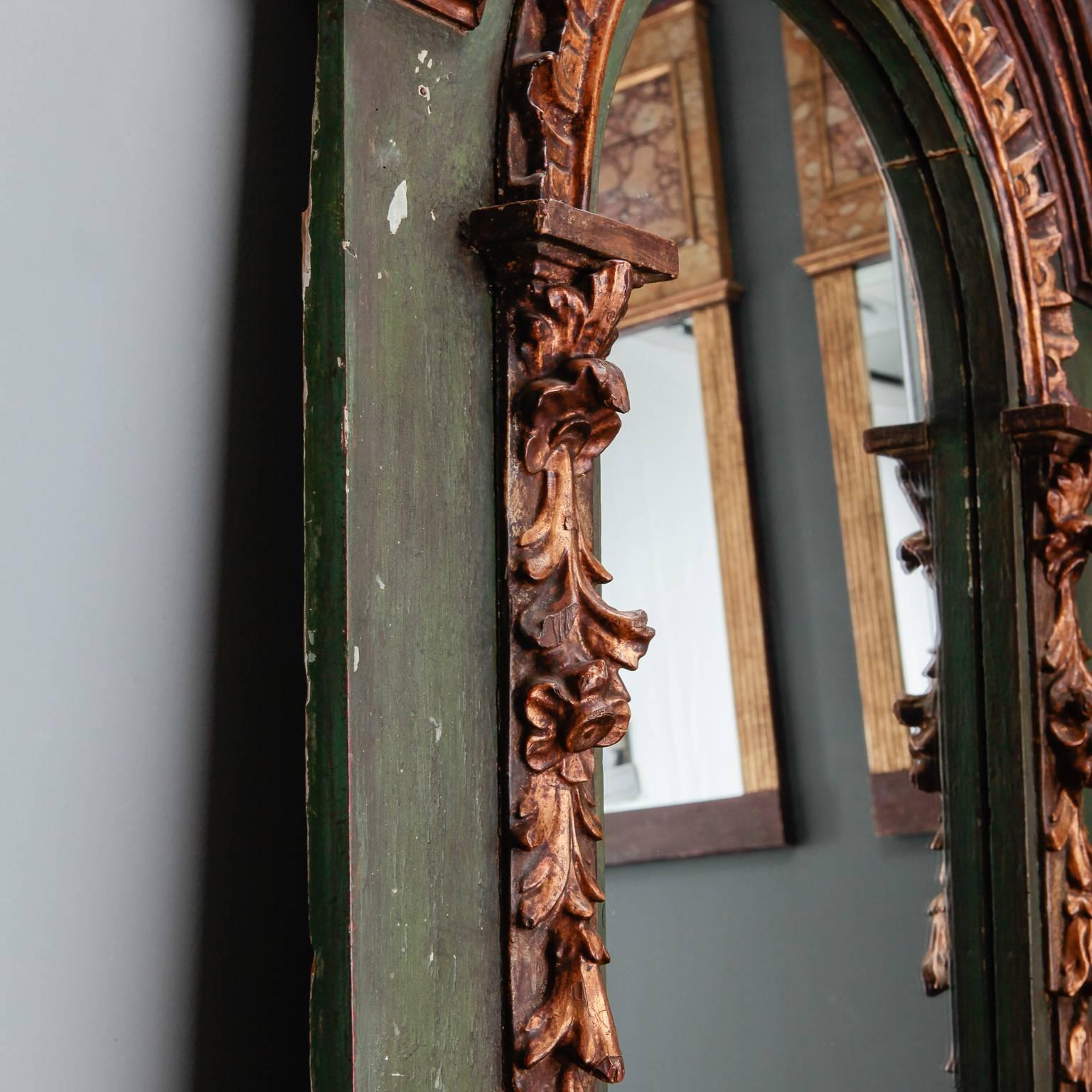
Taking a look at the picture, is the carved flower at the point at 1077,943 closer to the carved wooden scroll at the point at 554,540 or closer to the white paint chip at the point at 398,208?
the carved wooden scroll at the point at 554,540

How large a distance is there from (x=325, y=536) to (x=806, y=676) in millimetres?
1280

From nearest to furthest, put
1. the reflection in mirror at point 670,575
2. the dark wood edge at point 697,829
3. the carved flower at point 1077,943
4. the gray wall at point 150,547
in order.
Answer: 1. the gray wall at point 150,547
2. the carved flower at point 1077,943
3. the dark wood edge at point 697,829
4. the reflection in mirror at point 670,575

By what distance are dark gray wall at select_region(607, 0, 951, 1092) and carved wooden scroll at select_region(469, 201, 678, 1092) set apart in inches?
33.7

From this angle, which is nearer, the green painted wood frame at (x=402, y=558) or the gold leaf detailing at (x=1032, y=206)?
the green painted wood frame at (x=402, y=558)

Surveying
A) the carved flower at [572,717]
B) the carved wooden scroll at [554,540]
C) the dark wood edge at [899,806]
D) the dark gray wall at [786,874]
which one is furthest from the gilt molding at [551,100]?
the dark wood edge at [899,806]

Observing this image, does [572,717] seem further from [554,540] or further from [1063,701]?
[1063,701]

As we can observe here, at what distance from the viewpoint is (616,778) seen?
1850 mm

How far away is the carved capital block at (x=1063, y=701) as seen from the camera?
0.97m

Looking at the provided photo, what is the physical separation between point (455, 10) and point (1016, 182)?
0.55 metres

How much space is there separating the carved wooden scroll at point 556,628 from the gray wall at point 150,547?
3.3 inches

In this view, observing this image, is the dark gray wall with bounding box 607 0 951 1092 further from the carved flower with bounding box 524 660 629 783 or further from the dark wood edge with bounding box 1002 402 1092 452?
the carved flower with bounding box 524 660 629 783

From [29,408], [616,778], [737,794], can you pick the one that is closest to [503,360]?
[29,408]

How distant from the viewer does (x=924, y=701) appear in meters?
1.02

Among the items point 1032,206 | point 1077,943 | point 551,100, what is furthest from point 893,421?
point 551,100
